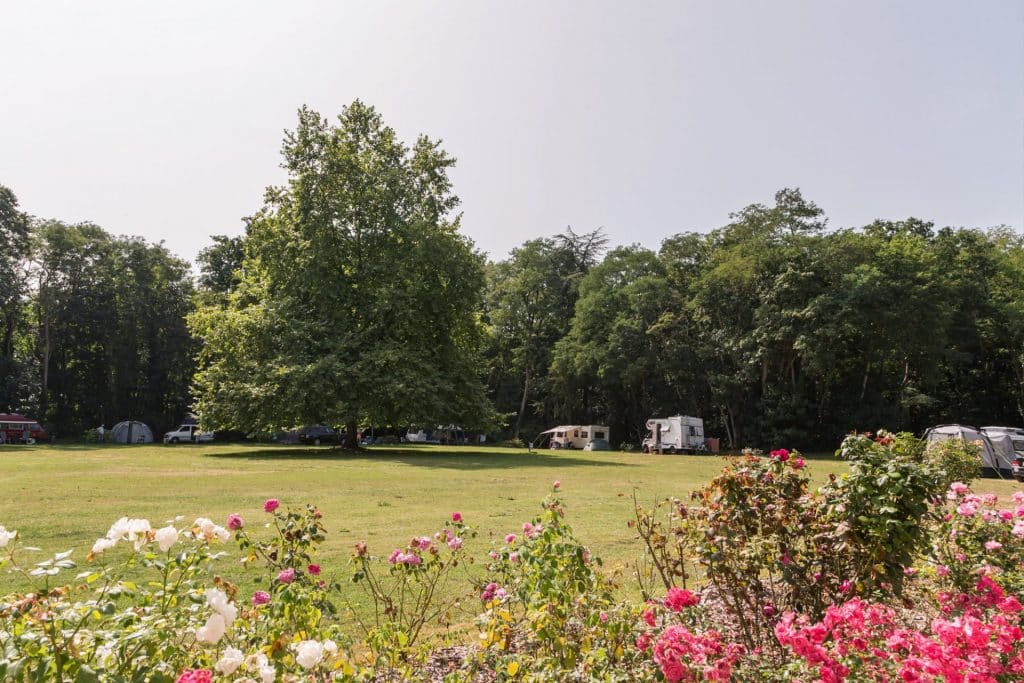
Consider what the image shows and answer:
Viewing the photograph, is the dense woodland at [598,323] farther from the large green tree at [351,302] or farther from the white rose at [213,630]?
the white rose at [213,630]

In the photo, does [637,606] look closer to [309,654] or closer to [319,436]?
[309,654]

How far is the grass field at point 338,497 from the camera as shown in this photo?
26.8 ft

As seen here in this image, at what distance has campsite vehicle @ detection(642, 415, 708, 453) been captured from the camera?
38.1m

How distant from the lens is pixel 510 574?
3.93 metres

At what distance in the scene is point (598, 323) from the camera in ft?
151

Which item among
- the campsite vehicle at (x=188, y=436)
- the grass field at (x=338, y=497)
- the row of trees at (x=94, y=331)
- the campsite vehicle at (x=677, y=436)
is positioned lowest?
the campsite vehicle at (x=188, y=436)

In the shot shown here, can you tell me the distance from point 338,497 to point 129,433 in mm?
39013

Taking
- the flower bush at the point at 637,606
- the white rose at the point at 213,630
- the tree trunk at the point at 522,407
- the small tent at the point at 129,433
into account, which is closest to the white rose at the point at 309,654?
the flower bush at the point at 637,606

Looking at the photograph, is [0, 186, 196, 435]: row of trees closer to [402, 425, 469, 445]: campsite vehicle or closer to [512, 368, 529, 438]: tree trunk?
[402, 425, 469, 445]: campsite vehicle

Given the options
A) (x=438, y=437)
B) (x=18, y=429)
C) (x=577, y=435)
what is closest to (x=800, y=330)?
(x=577, y=435)

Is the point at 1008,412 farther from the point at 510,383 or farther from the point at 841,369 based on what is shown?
the point at 510,383

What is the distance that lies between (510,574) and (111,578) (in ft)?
7.06

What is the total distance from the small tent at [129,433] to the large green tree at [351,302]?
18.2m

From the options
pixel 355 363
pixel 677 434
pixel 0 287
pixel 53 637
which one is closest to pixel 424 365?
pixel 355 363
